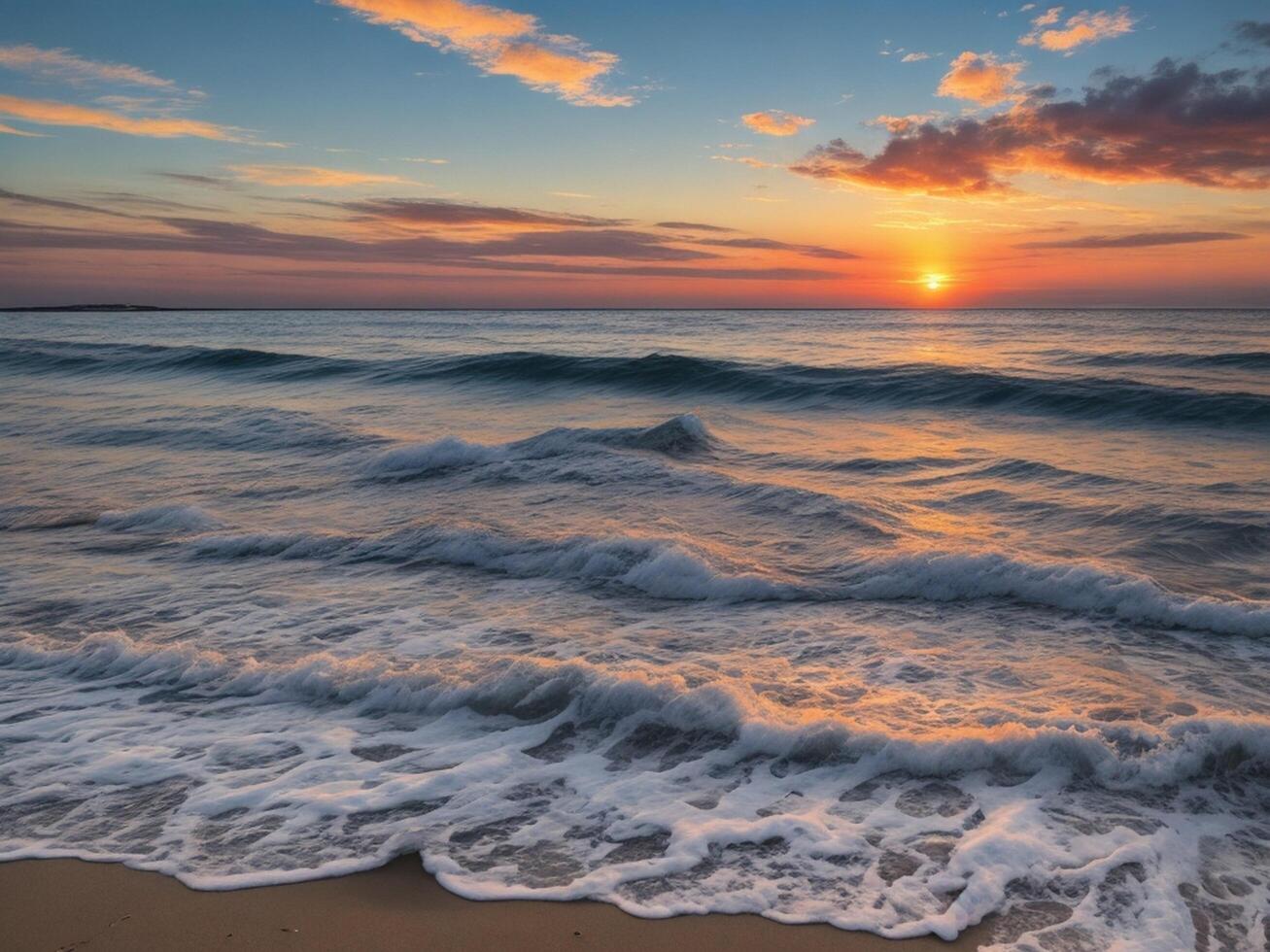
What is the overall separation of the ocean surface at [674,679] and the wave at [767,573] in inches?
1.4

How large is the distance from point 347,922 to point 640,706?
2.10 m

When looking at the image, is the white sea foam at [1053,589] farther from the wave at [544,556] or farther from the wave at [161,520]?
the wave at [161,520]

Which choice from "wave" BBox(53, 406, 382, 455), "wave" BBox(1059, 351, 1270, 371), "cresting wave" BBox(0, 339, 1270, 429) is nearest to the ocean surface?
"wave" BBox(53, 406, 382, 455)

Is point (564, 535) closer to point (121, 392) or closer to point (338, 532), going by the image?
point (338, 532)

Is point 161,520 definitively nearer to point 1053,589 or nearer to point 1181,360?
point 1053,589

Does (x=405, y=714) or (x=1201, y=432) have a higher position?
(x=1201, y=432)

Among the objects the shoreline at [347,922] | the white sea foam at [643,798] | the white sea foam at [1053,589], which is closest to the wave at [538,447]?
the white sea foam at [1053,589]

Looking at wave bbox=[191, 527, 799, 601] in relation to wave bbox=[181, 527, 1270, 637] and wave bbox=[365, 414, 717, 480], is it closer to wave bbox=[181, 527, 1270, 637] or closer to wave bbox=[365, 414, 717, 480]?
wave bbox=[181, 527, 1270, 637]

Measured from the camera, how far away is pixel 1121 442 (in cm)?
1398

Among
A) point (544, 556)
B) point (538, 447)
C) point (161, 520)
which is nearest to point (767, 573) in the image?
point (544, 556)

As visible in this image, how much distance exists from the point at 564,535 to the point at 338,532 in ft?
8.52

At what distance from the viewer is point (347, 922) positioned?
3131mm

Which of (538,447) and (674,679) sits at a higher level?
(674,679)

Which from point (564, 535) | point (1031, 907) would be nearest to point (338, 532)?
point (564, 535)
